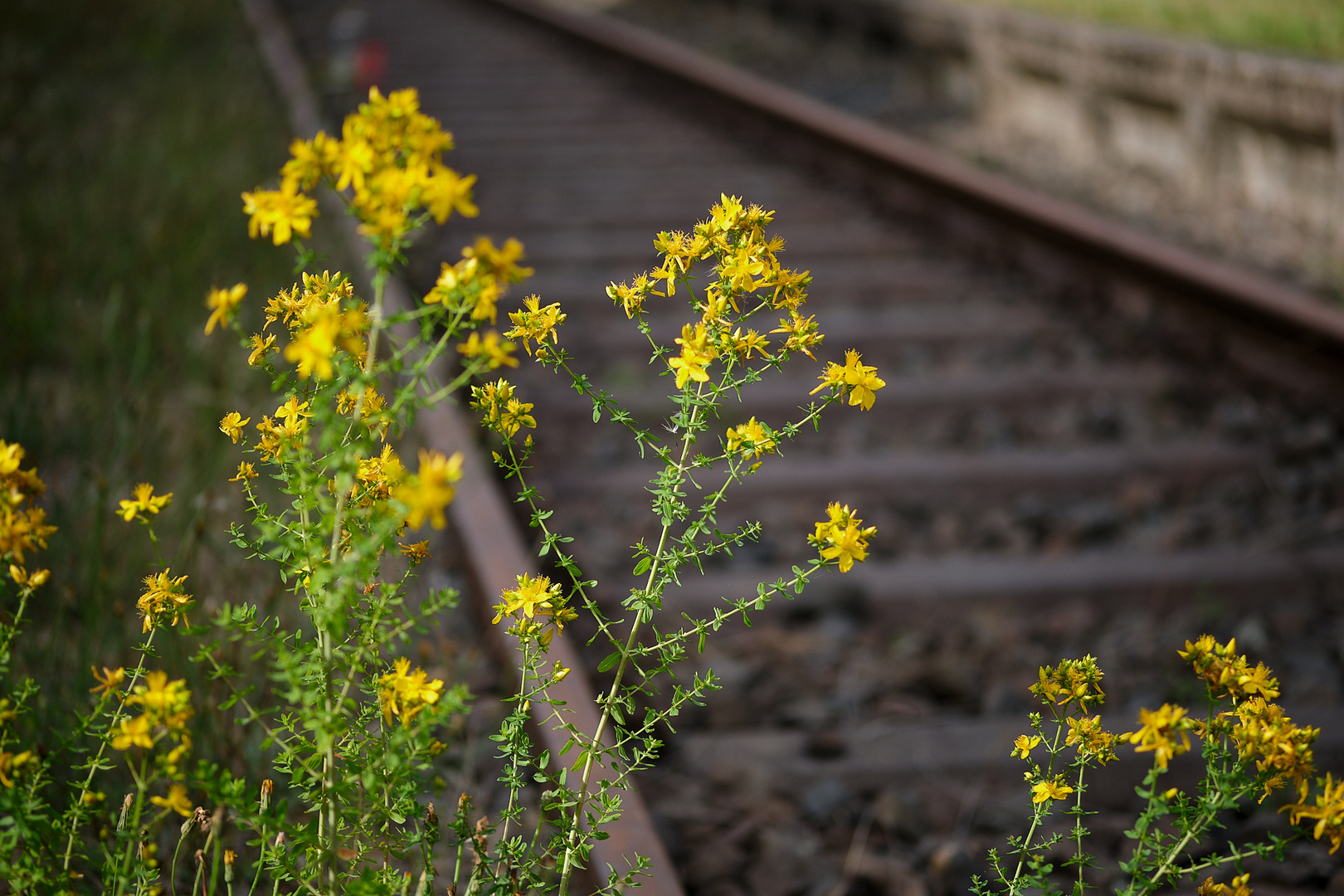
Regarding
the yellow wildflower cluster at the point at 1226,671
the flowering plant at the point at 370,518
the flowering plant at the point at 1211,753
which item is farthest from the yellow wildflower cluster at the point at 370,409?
the yellow wildflower cluster at the point at 1226,671

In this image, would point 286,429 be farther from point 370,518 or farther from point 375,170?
point 375,170

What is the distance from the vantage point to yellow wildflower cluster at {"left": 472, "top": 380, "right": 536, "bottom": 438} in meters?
1.01

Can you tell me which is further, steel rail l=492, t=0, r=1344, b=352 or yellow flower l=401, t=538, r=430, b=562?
steel rail l=492, t=0, r=1344, b=352

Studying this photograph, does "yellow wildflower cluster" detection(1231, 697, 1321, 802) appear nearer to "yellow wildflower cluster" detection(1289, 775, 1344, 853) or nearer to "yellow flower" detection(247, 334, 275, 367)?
"yellow wildflower cluster" detection(1289, 775, 1344, 853)

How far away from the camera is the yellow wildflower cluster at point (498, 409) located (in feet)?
3.31

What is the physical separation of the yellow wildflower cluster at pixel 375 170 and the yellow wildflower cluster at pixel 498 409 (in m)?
0.24

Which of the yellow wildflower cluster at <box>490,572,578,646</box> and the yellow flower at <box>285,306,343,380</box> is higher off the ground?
the yellow flower at <box>285,306,343,380</box>

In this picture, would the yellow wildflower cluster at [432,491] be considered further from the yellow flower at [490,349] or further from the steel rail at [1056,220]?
the steel rail at [1056,220]

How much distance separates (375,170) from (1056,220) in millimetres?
3856

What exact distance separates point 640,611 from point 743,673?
1299 mm

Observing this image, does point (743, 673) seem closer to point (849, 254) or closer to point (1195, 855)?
point (1195, 855)

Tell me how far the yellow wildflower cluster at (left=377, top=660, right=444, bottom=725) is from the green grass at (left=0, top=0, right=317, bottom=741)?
75 centimetres

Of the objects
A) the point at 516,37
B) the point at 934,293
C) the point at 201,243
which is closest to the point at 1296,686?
the point at 934,293

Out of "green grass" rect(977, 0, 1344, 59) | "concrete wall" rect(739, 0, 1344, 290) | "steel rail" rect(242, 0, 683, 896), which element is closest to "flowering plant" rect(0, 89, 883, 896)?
"steel rail" rect(242, 0, 683, 896)
